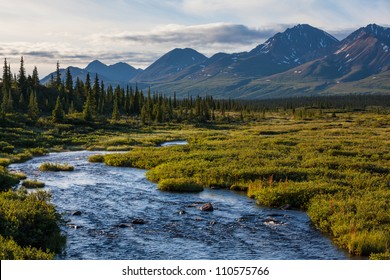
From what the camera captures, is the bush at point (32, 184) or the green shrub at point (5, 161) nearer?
the bush at point (32, 184)

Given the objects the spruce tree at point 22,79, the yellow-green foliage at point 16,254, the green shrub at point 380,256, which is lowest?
the green shrub at point 380,256

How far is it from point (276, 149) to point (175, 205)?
27630mm

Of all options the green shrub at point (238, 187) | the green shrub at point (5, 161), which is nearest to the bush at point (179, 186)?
the green shrub at point (238, 187)

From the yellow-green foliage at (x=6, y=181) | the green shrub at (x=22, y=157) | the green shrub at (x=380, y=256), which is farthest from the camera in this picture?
the green shrub at (x=22, y=157)

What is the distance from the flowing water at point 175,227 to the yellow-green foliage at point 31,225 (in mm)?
834

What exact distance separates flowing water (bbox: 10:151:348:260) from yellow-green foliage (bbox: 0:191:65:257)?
834 millimetres

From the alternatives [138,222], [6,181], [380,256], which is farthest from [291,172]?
[6,181]

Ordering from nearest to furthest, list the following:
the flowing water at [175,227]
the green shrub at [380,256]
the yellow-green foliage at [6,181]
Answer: the green shrub at [380,256], the flowing water at [175,227], the yellow-green foliage at [6,181]

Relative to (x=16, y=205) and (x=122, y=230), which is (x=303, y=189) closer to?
(x=122, y=230)

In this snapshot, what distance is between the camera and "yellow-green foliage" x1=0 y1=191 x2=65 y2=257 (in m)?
19.0

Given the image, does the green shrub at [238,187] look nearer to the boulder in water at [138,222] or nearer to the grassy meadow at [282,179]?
the grassy meadow at [282,179]

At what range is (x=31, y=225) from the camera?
20141 millimetres

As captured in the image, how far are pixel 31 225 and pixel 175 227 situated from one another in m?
7.59

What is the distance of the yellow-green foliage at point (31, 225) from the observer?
1903 centimetres
